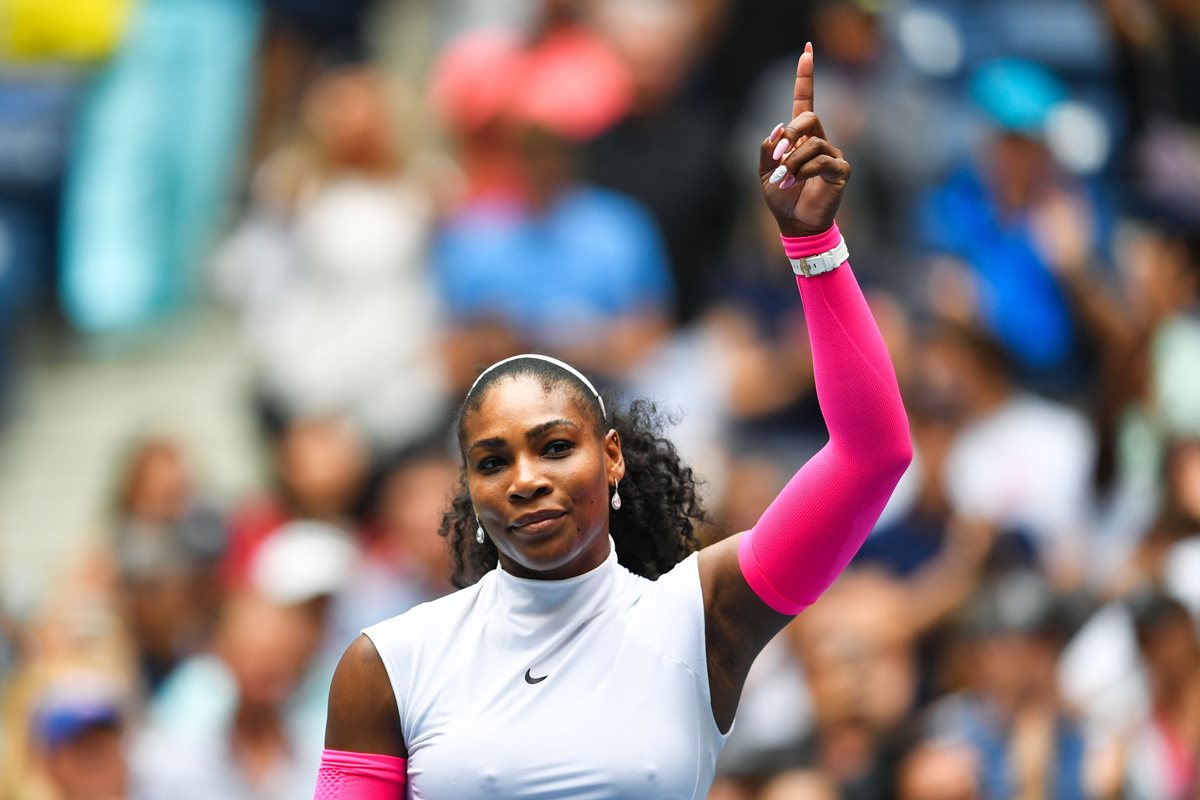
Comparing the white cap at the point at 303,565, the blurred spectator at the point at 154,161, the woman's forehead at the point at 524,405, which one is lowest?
the woman's forehead at the point at 524,405

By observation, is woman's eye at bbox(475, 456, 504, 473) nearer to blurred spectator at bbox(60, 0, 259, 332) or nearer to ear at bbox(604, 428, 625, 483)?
ear at bbox(604, 428, 625, 483)

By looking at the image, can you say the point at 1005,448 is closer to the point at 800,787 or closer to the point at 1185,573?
the point at 1185,573

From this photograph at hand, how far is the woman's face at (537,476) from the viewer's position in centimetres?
302

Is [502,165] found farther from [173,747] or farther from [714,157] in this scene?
[173,747]

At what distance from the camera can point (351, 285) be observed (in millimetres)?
8492

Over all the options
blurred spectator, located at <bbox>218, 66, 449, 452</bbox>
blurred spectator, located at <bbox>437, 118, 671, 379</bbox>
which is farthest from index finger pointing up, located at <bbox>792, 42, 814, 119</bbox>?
blurred spectator, located at <bbox>218, 66, 449, 452</bbox>

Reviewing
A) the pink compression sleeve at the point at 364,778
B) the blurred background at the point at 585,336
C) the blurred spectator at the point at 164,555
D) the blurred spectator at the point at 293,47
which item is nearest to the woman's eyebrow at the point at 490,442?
the pink compression sleeve at the point at 364,778

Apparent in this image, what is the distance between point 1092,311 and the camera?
720 centimetres

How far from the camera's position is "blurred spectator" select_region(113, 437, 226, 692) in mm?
7223

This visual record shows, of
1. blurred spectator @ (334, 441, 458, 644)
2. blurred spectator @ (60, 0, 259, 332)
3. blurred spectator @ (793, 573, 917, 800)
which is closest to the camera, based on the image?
blurred spectator @ (793, 573, 917, 800)

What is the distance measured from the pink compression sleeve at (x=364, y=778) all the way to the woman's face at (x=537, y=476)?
0.34 metres

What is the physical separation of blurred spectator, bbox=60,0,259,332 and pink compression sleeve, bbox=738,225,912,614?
24.4 feet

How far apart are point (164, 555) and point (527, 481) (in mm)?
4755

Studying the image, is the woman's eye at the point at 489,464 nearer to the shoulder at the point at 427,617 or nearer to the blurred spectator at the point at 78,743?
the shoulder at the point at 427,617
